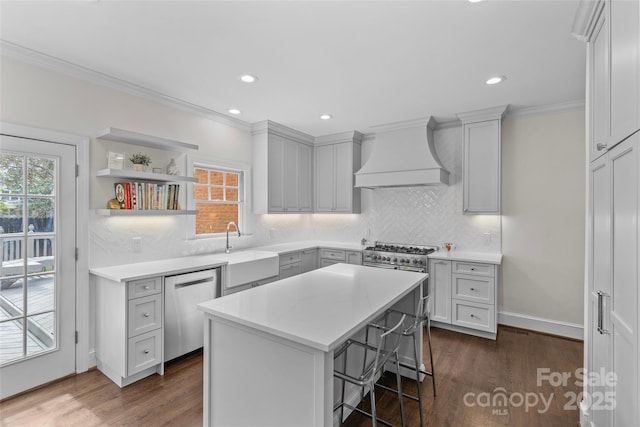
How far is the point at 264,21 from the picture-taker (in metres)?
2.01

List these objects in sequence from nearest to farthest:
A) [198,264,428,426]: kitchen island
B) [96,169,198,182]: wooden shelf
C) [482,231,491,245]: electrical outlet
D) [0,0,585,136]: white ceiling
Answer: [198,264,428,426]: kitchen island < [0,0,585,136]: white ceiling < [96,169,198,182]: wooden shelf < [482,231,491,245]: electrical outlet

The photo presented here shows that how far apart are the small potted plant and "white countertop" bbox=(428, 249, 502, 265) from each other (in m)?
3.37

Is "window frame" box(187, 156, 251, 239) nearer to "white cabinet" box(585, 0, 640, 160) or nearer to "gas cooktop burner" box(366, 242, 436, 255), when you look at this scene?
"gas cooktop burner" box(366, 242, 436, 255)

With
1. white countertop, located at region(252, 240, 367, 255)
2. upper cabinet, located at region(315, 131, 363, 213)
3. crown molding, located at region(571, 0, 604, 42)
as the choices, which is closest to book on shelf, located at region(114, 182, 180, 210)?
white countertop, located at region(252, 240, 367, 255)

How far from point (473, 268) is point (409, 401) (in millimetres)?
1851

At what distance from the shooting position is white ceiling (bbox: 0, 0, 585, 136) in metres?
1.90

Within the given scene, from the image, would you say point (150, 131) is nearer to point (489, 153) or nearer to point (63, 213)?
point (63, 213)

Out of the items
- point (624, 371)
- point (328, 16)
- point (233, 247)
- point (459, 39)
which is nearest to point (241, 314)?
point (624, 371)

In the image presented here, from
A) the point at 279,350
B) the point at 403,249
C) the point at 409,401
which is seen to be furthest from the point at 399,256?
the point at 279,350

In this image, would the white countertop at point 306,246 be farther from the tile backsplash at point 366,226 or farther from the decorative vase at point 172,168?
the decorative vase at point 172,168

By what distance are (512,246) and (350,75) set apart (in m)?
2.94

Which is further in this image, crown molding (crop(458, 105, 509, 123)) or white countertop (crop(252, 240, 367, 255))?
white countertop (crop(252, 240, 367, 255))

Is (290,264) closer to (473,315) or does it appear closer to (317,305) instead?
(473,315)

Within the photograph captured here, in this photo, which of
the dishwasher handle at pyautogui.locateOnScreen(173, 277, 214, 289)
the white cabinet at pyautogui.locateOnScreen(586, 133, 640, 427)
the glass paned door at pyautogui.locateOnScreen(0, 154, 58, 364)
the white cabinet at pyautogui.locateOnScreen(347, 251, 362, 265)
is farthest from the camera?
the white cabinet at pyautogui.locateOnScreen(347, 251, 362, 265)
